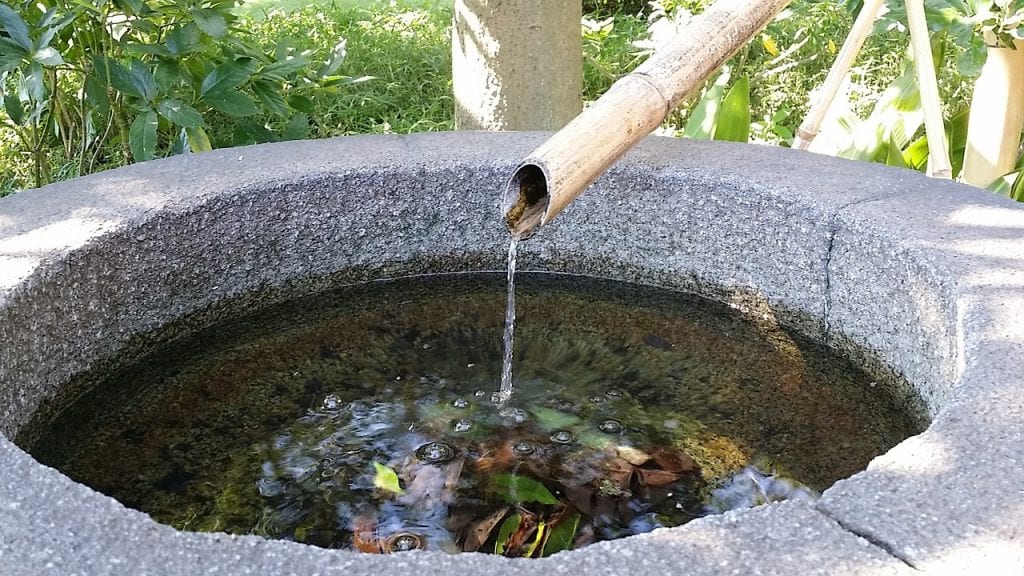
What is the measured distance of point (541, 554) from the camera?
62.1 inches

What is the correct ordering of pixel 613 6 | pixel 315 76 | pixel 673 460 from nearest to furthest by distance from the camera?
pixel 673 460 < pixel 315 76 < pixel 613 6

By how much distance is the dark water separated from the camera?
168 cm

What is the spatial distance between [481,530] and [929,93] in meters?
1.67

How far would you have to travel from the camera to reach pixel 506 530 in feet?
5.31

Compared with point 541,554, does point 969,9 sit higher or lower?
higher

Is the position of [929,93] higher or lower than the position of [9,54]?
lower

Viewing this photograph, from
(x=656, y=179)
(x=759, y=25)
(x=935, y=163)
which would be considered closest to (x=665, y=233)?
(x=656, y=179)

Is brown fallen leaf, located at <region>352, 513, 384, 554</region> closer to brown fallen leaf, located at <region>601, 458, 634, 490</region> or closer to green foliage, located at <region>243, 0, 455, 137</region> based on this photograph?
brown fallen leaf, located at <region>601, 458, 634, 490</region>

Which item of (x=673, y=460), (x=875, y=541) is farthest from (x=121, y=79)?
(x=875, y=541)

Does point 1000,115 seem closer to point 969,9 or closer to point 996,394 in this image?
point 969,9

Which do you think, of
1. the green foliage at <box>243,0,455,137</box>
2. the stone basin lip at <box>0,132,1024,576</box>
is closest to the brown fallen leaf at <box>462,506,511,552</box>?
the stone basin lip at <box>0,132,1024,576</box>

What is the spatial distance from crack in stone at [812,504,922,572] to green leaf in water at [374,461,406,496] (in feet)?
2.59

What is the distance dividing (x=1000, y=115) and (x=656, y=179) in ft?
3.54

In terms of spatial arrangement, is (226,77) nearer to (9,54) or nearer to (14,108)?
(9,54)
